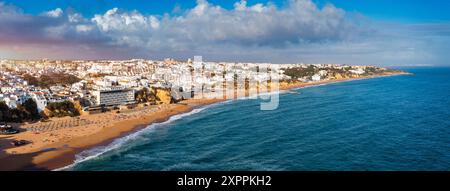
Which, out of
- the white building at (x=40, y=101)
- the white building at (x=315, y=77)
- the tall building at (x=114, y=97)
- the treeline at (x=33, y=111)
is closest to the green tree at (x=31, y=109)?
the treeline at (x=33, y=111)

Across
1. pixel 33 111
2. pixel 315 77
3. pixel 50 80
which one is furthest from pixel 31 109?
pixel 315 77

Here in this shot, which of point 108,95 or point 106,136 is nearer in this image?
point 106,136

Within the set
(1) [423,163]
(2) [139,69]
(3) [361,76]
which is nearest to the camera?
(1) [423,163]

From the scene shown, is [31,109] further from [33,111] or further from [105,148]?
[105,148]

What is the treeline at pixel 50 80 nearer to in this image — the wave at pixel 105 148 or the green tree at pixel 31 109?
the green tree at pixel 31 109

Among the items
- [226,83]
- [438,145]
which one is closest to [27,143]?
[438,145]

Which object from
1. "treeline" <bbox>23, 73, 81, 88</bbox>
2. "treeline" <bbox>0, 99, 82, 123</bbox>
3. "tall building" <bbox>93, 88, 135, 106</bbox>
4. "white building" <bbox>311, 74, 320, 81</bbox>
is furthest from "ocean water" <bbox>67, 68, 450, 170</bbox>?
"white building" <bbox>311, 74, 320, 81</bbox>
